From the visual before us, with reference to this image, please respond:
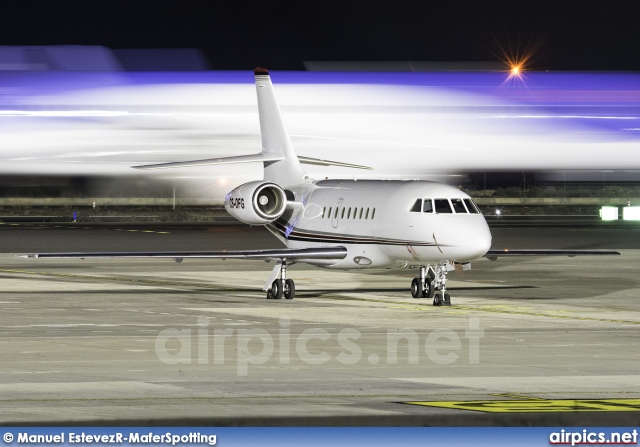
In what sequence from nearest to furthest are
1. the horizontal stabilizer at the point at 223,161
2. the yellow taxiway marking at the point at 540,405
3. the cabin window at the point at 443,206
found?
the yellow taxiway marking at the point at 540,405 → the cabin window at the point at 443,206 → the horizontal stabilizer at the point at 223,161

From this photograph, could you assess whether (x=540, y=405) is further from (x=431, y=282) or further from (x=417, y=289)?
(x=417, y=289)

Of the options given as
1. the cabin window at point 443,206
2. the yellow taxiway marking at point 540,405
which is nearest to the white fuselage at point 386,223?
the cabin window at point 443,206

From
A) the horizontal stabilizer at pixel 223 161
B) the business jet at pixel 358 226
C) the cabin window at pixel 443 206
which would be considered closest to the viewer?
the business jet at pixel 358 226

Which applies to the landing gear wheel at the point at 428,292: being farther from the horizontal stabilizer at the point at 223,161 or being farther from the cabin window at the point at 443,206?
the horizontal stabilizer at the point at 223,161

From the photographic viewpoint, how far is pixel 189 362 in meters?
17.5

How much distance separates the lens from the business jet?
2742 centimetres

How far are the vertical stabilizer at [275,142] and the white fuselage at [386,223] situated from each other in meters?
0.90

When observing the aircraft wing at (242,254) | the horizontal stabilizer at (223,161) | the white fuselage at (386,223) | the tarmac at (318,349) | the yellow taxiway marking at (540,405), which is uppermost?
the horizontal stabilizer at (223,161)

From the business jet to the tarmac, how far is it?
89 cm

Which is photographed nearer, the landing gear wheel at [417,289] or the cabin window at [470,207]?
the cabin window at [470,207]

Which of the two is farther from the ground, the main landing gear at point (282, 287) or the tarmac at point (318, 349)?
the main landing gear at point (282, 287)

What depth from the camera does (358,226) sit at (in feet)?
97.7

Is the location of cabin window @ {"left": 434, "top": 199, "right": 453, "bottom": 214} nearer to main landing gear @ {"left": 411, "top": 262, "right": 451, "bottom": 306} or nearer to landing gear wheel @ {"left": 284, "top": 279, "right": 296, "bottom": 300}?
main landing gear @ {"left": 411, "top": 262, "right": 451, "bottom": 306}

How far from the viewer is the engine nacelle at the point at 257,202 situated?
100 feet
